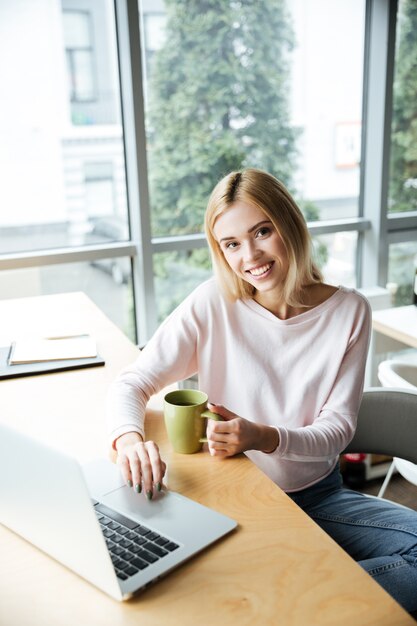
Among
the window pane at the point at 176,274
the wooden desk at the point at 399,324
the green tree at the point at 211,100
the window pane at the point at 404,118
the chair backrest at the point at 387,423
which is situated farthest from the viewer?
the window pane at the point at 404,118

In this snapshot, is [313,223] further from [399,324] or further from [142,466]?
[142,466]

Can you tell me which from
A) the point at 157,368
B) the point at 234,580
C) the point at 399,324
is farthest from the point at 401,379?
the point at 234,580

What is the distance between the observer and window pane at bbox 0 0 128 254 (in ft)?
7.75

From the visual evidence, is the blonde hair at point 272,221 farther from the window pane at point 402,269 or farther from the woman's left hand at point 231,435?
the window pane at point 402,269

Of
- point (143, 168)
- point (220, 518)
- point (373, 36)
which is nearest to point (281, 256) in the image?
point (220, 518)

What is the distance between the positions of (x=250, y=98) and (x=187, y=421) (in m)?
1.98

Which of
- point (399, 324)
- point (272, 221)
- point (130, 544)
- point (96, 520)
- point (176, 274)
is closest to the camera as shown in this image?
point (96, 520)

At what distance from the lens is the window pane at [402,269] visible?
314 centimetres

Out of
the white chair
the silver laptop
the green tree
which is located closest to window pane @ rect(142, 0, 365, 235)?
the green tree

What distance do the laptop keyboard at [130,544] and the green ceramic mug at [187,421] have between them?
202mm

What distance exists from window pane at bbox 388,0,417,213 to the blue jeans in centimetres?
201

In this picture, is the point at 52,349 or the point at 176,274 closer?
the point at 52,349

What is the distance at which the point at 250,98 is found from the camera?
2711 millimetres

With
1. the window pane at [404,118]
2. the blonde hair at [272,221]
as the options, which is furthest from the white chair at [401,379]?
the window pane at [404,118]
